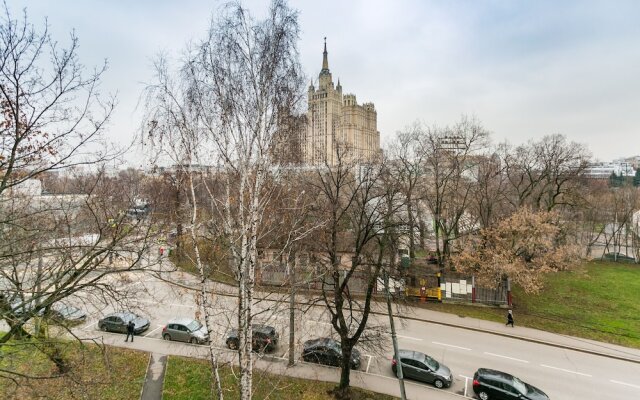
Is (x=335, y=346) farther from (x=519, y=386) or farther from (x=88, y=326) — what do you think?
(x=88, y=326)

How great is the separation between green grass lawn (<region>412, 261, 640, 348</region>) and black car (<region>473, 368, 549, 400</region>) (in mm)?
7912

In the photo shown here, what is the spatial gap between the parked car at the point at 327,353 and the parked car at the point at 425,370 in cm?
197

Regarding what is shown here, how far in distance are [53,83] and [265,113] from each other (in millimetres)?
3830

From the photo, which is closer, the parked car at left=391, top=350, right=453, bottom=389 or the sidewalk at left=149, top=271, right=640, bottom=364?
the parked car at left=391, top=350, right=453, bottom=389

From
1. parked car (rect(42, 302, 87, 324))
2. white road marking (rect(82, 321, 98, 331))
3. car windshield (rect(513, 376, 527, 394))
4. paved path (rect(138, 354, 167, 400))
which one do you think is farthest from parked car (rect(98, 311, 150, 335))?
car windshield (rect(513, 376, 527, 394))

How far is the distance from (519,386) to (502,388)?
2.57ft

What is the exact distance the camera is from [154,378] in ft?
46.3

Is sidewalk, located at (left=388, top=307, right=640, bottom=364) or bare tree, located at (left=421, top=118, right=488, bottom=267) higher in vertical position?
bare tree, located at (left=421, top=118, right=488, bottom=267)

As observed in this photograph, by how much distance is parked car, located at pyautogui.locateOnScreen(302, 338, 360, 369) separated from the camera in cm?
1572

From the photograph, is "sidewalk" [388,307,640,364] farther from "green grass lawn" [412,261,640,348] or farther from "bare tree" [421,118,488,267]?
"bare tree" [421,118,488,267]

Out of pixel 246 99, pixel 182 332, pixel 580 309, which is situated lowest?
pixel 580 309

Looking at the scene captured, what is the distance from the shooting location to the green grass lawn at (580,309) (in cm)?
2005

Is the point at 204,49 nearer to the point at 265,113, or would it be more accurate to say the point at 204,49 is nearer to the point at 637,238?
the point at 265,113

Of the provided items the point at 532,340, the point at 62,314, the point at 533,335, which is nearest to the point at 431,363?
the point at 532,340
